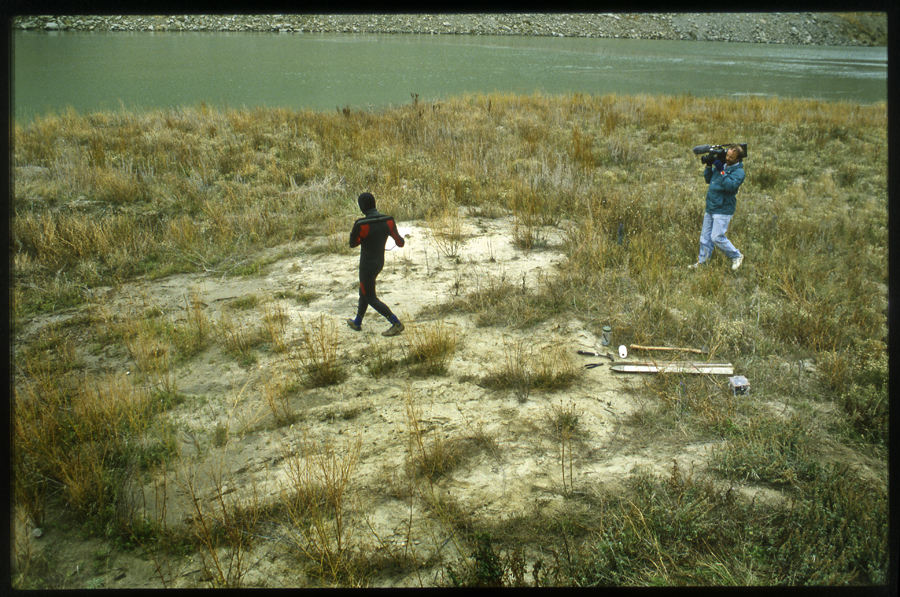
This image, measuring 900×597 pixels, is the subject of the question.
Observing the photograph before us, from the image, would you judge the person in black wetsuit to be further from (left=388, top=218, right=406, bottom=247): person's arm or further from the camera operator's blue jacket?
the camera operator's blue jacket

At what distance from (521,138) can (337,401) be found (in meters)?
12.0

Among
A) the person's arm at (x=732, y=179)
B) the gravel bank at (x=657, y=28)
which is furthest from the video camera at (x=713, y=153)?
the gravel bank at (x=657, y=28)

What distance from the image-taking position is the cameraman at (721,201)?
267 inches

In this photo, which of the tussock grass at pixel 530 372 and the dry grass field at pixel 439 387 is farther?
the tussock grass at pixel 530 372

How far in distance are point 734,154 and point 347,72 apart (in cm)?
2672

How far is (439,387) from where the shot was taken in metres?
4.93

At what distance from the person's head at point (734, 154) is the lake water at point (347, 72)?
14.2 meters

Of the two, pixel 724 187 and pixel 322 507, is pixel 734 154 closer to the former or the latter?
pixel 724 187

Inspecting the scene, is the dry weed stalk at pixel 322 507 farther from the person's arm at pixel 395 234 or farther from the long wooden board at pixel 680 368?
the long wooden board at pixel 680 368

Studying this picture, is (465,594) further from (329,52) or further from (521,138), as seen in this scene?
(329,52)

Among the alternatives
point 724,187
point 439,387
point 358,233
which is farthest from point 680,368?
point 358,233

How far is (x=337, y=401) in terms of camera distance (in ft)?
15.5

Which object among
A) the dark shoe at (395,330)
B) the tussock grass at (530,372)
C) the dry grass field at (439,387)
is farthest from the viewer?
the dark shoe at (395,330)

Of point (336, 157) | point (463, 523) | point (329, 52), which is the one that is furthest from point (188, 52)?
point (463, 523)
